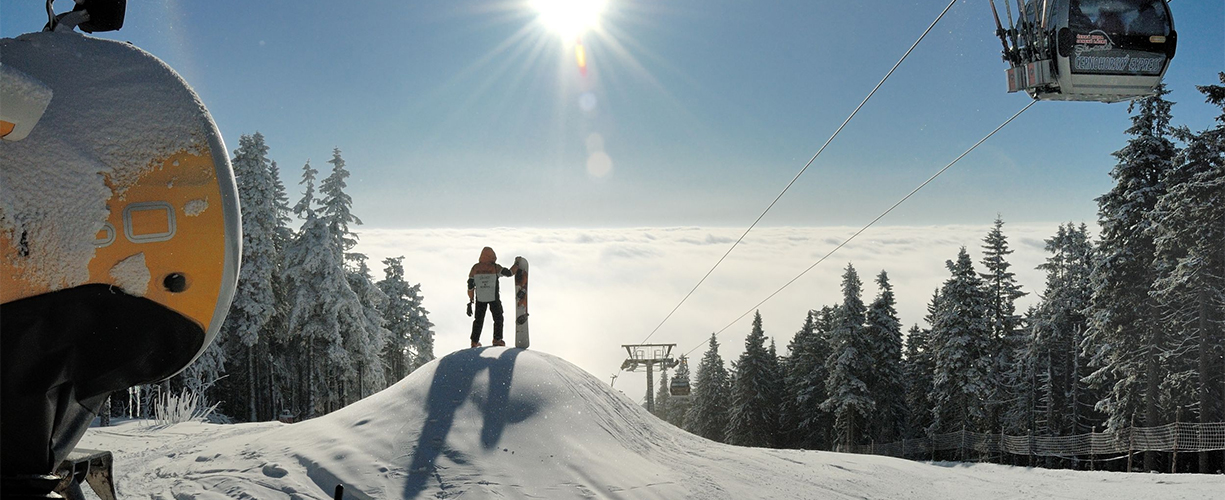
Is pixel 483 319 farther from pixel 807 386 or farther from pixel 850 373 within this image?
pixel 807 386

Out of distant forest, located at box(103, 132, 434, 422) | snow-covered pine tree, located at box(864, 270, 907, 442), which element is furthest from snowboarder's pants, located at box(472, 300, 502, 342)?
snow-covered pine tree, located at box(864, 270, 907, 442)

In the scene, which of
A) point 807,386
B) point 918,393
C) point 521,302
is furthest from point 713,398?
point 521,302

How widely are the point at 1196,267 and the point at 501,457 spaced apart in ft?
88.5

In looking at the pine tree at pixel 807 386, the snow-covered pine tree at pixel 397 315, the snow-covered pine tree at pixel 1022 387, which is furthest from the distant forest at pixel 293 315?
the snow-covered pine tree at pixel 1022 387

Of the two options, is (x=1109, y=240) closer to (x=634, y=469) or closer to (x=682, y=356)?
(x=682, y=356)

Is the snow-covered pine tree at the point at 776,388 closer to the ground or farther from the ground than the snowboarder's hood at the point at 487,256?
closer to the ground

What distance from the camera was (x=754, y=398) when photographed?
168 feet

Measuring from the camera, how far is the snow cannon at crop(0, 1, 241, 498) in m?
1.59

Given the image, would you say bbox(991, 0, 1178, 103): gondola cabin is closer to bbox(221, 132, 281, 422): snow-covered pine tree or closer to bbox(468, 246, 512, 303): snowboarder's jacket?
bbox(468, 246, 512, 303): snowboarder's jacket

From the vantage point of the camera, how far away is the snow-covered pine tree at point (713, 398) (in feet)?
195

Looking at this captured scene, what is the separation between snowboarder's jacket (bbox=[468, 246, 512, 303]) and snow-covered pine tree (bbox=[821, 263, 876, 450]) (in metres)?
34.3

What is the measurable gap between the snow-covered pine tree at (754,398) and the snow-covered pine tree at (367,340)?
27.5 meters

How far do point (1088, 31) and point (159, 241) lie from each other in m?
9.92

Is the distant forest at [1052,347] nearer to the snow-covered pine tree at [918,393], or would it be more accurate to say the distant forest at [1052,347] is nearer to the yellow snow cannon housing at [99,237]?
the snow-covered pine tree at [918,393]
